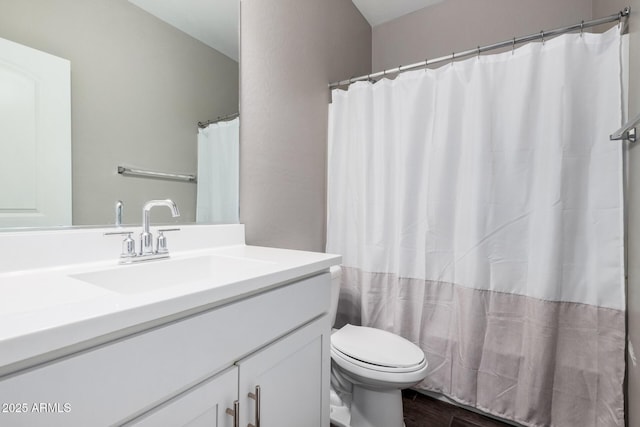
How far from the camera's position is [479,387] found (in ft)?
4.86

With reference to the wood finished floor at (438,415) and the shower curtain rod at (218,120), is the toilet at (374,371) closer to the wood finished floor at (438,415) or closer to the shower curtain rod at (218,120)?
the wood finished floor at (438,415)

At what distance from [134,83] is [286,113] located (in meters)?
0.72

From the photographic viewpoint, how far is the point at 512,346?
4.64 ft

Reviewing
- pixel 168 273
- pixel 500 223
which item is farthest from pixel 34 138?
pixel 500 223

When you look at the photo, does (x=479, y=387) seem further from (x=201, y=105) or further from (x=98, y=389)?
(x=201, y=105)

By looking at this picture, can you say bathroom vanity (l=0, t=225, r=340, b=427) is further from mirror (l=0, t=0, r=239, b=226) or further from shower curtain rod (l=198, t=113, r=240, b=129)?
shower curtain rod (l=198, t=113, r=240, b=129)

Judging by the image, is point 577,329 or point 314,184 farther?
point 314,184

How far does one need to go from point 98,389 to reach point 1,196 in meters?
0.64

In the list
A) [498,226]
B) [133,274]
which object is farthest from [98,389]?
[498,226]

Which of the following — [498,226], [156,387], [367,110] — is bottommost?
[156,387]

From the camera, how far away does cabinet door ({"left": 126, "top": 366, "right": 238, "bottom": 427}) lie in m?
0.54

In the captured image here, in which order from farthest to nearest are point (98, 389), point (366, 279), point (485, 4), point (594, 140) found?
point (485, 4), point (366, 279), point (594, 140), point (98, 389)

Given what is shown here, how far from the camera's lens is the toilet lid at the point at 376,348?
1233 millimetres

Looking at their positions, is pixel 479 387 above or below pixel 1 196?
below
